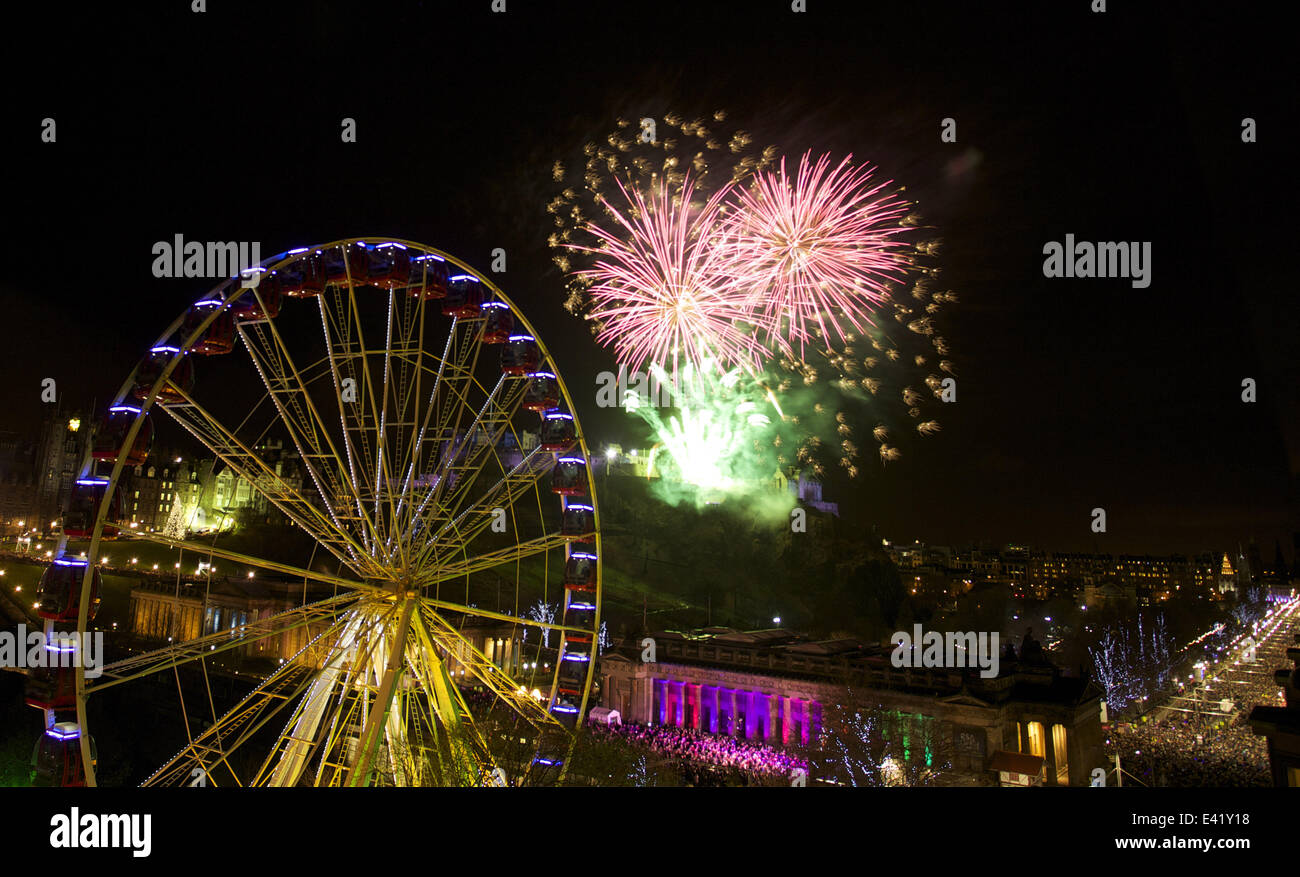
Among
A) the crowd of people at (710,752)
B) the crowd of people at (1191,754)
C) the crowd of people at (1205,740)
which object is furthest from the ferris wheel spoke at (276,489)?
the crowd of people at (1191,754)

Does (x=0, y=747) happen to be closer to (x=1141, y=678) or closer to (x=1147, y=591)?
(x=1141, y=678)

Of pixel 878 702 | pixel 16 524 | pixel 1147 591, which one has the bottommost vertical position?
pixel 1147 591

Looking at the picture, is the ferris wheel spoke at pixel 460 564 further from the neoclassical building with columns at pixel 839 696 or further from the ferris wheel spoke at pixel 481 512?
the neoclassical building with columns at pixel 839 696

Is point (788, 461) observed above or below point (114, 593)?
above

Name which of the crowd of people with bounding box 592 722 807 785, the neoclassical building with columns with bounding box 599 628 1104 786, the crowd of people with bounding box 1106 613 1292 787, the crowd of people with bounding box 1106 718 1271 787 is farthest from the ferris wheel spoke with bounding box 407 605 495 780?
the crowd of people with bounding box 1106 718 1271 787

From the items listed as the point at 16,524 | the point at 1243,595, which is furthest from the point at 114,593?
the point at 1243,595

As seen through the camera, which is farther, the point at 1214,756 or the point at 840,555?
the point at 840,555
